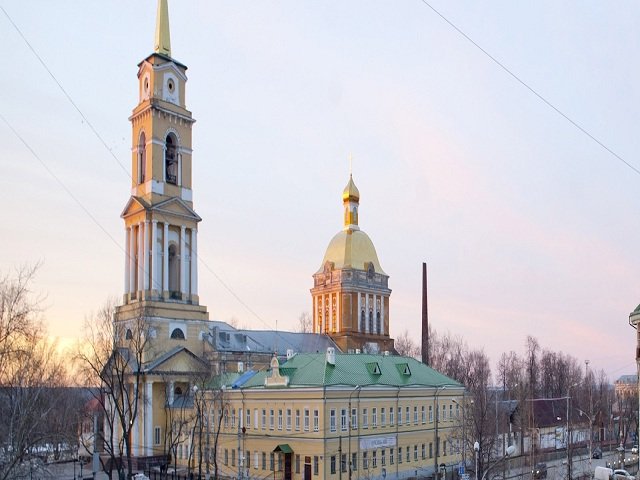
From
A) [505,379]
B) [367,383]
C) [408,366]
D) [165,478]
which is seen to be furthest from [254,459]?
[505,379]

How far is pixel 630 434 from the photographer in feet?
296

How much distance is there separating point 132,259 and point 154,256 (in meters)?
3.24

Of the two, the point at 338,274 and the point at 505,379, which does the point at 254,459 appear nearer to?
the point at 338,274

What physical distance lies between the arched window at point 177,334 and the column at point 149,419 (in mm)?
4806

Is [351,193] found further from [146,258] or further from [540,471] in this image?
[540,471]

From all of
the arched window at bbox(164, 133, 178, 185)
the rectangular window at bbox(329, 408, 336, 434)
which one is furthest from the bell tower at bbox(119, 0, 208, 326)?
the rectangular window at bbox(329, 408, 336, 434)

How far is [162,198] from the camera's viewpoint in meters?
60.2

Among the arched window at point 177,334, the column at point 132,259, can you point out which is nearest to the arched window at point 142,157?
the column at point 132,259

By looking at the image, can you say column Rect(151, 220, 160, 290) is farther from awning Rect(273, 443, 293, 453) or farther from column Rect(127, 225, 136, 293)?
awning Rect(273, 443, 293, 453)

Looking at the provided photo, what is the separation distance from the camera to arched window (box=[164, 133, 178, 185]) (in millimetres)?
61828

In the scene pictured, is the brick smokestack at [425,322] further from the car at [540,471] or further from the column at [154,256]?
the column at [154,256]

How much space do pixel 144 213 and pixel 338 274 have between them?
3178 centimetres

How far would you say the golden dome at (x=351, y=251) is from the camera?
85.6m

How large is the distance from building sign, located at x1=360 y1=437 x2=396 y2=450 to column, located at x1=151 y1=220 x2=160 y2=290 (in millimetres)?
23213
